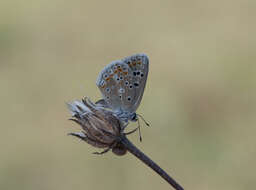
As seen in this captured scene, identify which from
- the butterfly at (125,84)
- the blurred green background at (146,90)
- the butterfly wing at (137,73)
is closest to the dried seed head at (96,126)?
the butterfly at (125,84)

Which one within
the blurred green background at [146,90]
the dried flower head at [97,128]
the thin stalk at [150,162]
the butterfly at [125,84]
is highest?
the blurred green background at [146,90]

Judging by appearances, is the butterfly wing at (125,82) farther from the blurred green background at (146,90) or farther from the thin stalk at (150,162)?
the blurred green background at (146,90)

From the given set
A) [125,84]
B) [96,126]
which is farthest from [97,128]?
[125,84]

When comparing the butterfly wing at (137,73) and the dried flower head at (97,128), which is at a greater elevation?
the butterfly wing at (137,73)

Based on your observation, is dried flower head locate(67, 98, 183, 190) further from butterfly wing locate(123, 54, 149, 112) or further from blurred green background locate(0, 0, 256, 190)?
blurred green background locate(0, 0, 256, 190)

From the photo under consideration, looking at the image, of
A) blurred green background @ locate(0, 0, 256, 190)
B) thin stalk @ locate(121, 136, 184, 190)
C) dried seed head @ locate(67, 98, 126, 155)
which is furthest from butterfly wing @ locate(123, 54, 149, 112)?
blurred green background @ locate(0, 0, 256, 190)

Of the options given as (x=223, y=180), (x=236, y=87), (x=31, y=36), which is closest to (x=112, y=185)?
(x=223, y=180)

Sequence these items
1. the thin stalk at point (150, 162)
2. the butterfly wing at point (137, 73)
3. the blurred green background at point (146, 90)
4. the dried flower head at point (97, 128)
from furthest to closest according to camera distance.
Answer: the blurred green background at point (146, 90) → the butterfly wing at point (137, 73) → the dried flower head at point (97, 128) → the thin stalk at point (150, 162)

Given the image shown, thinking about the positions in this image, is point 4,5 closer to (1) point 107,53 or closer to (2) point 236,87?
(1) point 107,53
